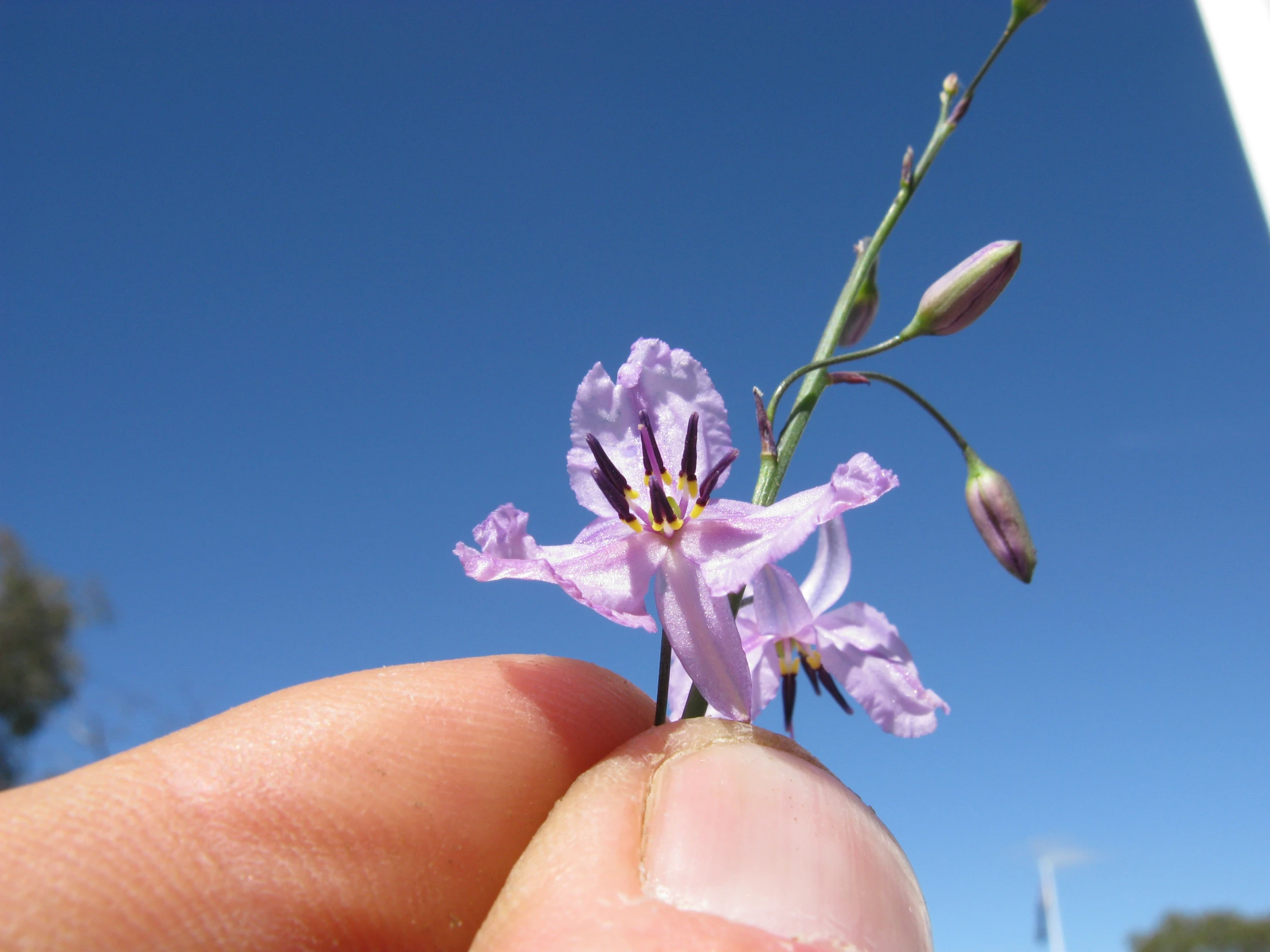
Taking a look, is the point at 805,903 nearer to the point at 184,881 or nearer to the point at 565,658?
the point at 565,658

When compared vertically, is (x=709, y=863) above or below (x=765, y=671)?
below

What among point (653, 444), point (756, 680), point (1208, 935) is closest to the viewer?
point (653, 444)

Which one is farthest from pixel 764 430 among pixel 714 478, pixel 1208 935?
pixel 1208 935

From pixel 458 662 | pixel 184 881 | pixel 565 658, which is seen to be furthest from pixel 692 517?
pixel 184 881

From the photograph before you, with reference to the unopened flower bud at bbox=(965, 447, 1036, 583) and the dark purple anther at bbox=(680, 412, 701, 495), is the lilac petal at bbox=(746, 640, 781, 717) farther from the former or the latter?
the unopened flower bud at bbox=(965, 447, 1036, 583)

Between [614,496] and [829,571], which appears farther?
[829,571]

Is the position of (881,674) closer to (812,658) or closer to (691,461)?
(812,658)

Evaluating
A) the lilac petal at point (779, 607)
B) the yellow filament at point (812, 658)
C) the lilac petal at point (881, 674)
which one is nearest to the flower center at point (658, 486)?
the lilac petal at point (779, 607)
